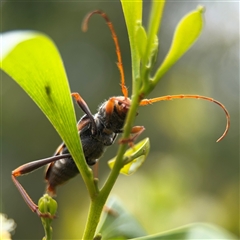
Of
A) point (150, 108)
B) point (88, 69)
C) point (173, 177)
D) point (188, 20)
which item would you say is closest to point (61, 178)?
point (188, 20)

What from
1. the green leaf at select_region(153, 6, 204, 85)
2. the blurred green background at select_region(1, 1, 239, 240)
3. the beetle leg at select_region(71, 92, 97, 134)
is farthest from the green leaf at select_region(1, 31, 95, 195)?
the blurred green background at select_region(1, 1, 239, 240)

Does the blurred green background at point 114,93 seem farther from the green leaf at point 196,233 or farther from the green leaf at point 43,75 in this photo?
the green leaf at point 43,75

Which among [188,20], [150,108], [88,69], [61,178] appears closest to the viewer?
[188,20]

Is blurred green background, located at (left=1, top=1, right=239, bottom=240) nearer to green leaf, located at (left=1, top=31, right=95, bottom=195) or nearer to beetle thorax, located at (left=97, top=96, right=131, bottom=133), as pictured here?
beetle thorax, located at (left=97, top=96, right=131, bottom=133)

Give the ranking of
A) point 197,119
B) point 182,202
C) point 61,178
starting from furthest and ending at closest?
Answer: point 197,119 → point 182,202 → point 61,178

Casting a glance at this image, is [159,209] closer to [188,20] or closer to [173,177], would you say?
[173,177]

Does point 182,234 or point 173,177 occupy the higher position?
point 182,234
